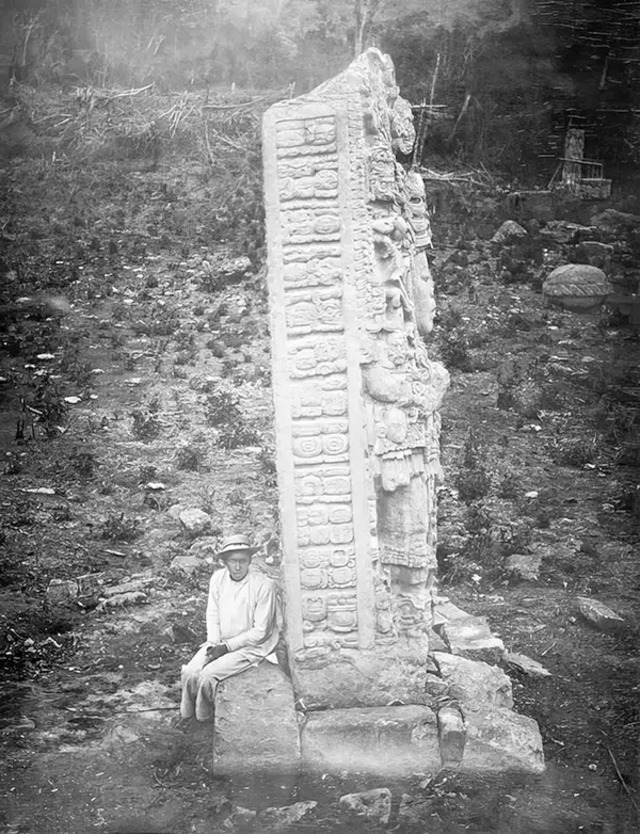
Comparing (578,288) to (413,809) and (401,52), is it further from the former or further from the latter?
(413,809)

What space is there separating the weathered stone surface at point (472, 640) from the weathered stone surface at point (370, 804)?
4.83ft

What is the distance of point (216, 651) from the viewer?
6375mm

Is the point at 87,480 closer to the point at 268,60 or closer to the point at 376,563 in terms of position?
the point at 376,563

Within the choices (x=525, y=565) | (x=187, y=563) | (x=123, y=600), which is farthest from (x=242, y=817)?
(x=525, y=565)

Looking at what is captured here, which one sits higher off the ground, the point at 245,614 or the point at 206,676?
the point at 245,614

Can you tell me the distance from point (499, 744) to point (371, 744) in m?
0.72

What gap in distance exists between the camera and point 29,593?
28.1ft

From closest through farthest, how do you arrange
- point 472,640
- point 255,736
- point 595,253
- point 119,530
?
point 255,736 < point 472,640 < point 119,530 < point 595,253

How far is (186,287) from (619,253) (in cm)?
550

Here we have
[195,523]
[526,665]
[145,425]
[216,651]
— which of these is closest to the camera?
[216,651]

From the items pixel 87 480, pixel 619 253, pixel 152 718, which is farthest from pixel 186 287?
pixel 152 718

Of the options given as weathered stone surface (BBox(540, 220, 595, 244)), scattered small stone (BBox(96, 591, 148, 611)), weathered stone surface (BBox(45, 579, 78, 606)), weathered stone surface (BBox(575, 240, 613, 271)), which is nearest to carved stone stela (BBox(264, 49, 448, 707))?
scattered small stone (BBox(96, 591, 148, 611))

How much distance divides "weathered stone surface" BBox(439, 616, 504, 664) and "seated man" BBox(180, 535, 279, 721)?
139 cm

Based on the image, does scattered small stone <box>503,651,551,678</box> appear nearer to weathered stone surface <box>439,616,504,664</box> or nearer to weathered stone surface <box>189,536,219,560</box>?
weathered stone surface <box>439,616,504,664</box>
